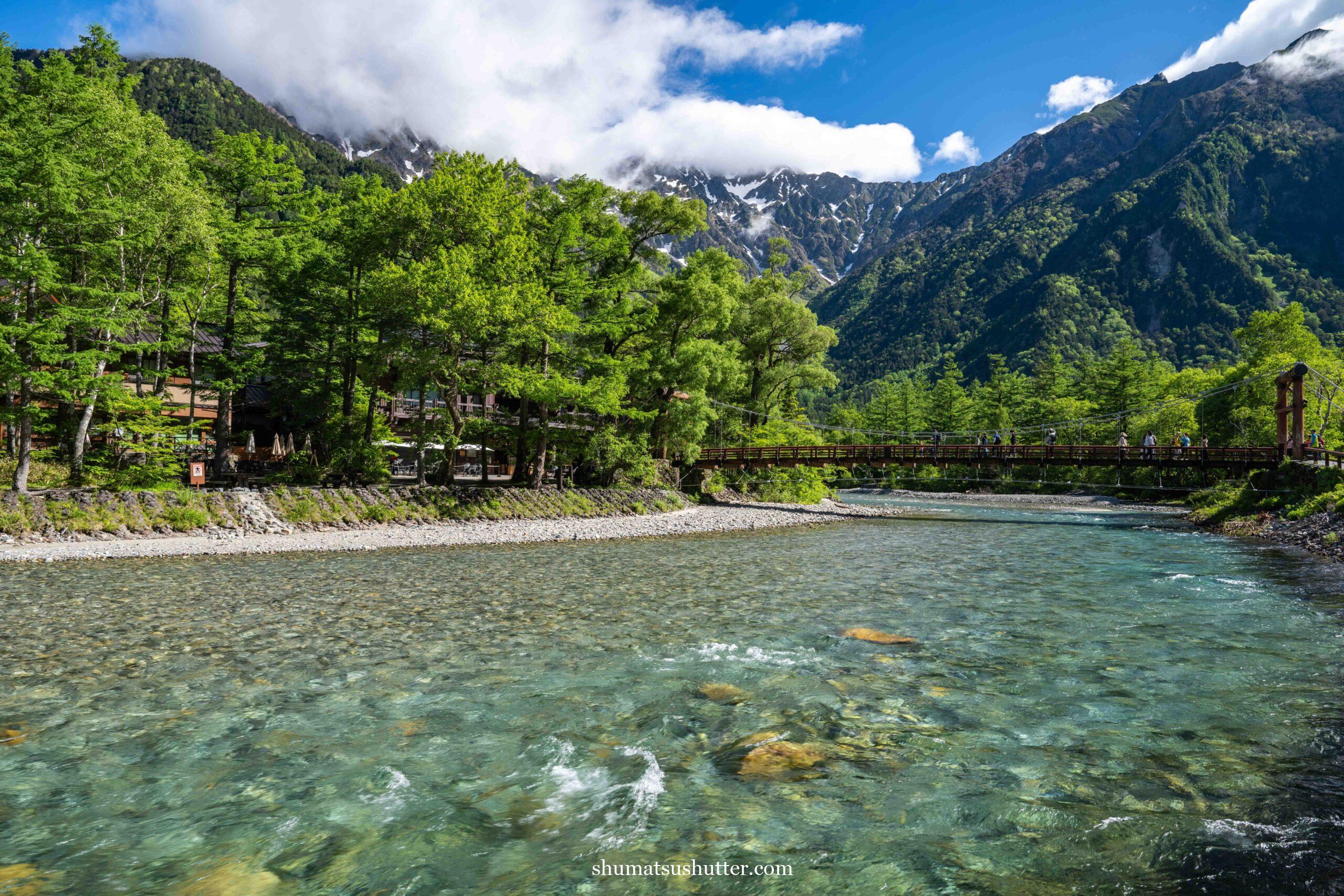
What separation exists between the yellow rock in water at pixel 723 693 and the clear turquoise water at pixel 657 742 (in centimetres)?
12

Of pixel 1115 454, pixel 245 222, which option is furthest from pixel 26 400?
pixel 1115 454

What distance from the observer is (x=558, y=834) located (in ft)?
13.9

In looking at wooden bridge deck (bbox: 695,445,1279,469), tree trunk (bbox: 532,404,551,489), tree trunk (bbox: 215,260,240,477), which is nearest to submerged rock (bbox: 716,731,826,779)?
tree trunk (bbox: 532,404,551,489)

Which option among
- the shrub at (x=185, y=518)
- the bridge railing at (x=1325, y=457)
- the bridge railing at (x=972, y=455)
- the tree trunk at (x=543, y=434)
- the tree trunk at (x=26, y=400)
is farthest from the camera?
the bridge railing at (x=972, y=455)

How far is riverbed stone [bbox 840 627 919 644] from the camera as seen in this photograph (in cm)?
896

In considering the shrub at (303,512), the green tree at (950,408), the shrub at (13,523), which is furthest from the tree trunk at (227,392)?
the green tree at (950,408)

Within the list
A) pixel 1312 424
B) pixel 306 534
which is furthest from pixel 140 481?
pixel 1312 424

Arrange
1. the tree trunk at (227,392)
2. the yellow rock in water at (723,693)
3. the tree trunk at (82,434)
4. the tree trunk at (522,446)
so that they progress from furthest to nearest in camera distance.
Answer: the tree trunk at (522,446), the tree trunk at (227,392), the tree trunk at (82,434), the yellow rock in water at (723,693)

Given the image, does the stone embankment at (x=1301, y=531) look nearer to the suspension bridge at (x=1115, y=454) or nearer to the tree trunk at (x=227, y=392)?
the suspension bridge at (x=1115, y=454)

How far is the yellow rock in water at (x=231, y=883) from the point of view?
11.7 feet

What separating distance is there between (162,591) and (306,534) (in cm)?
893

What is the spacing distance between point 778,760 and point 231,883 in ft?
11.5

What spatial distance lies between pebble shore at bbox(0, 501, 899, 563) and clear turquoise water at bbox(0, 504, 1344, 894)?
451 centimetres

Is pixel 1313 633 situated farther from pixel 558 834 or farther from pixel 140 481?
pixel 140 481
